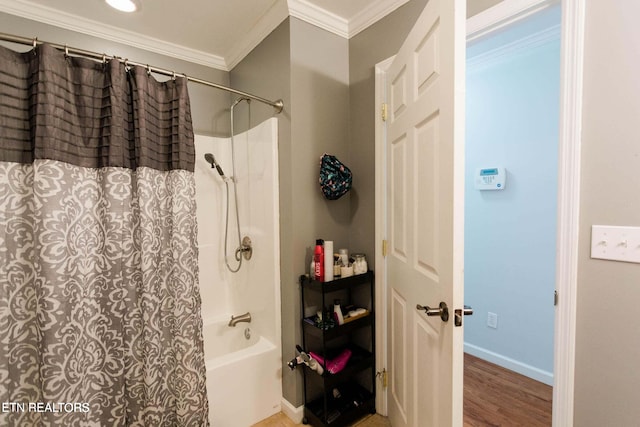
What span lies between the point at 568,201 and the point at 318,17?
5.31ft

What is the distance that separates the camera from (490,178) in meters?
2.23

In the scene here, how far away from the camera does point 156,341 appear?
1.21 metres

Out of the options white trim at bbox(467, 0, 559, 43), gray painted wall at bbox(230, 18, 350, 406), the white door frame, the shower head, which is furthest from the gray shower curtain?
the white door frame

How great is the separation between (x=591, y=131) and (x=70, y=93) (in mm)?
1992

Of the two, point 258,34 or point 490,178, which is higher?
point 258,34

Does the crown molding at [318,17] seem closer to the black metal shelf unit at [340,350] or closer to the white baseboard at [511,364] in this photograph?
the black metal shelf unit at [340,350]

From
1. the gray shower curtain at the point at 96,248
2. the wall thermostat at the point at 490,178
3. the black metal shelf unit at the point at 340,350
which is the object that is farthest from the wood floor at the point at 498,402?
the wall thermostat at the point at 490,178

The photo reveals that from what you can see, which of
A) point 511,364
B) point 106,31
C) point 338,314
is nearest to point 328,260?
point 338,314

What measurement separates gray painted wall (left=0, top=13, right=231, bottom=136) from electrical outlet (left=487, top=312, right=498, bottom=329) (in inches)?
106

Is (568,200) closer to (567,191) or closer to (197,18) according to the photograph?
(567,191)

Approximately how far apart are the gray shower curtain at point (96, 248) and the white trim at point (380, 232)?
0.99m

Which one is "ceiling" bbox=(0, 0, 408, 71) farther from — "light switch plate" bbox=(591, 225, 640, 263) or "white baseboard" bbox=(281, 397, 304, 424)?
"white baseboard" bbox=(281, 397, 304, 424)

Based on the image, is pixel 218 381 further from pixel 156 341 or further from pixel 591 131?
pixel 591 131

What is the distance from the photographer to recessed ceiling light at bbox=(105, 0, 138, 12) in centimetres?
156
